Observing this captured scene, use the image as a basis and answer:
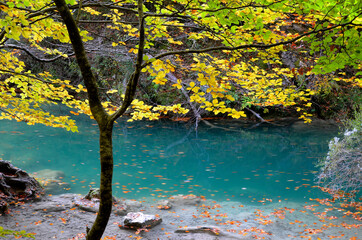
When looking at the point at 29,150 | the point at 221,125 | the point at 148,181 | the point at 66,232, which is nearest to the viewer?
the point at 66,232

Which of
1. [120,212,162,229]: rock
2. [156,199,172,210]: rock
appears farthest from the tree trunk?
[156,199,172,210]: rock

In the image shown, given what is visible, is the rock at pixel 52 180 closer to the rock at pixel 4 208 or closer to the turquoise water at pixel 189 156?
the turquoise water at pixel 189 156

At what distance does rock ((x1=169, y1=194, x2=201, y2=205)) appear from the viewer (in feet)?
21.2

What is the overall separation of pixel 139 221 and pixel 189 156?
5967mm

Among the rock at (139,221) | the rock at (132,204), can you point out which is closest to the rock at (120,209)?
the rock at (132,204)

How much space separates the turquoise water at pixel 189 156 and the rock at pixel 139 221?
1841mm

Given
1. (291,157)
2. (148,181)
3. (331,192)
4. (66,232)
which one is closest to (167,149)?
(148,181)

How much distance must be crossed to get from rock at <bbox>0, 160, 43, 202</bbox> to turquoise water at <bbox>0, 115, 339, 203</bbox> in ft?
3.47

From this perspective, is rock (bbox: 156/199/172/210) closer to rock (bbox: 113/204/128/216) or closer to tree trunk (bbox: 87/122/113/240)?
rock (bbox: 113/204/128/216)

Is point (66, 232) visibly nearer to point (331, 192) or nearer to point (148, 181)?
point (148, 181)

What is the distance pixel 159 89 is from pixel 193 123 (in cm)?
267

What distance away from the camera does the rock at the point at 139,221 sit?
16.4ft

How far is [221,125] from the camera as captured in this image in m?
15.8

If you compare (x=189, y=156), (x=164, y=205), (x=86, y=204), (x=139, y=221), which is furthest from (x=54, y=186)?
(x=189, y=156)
